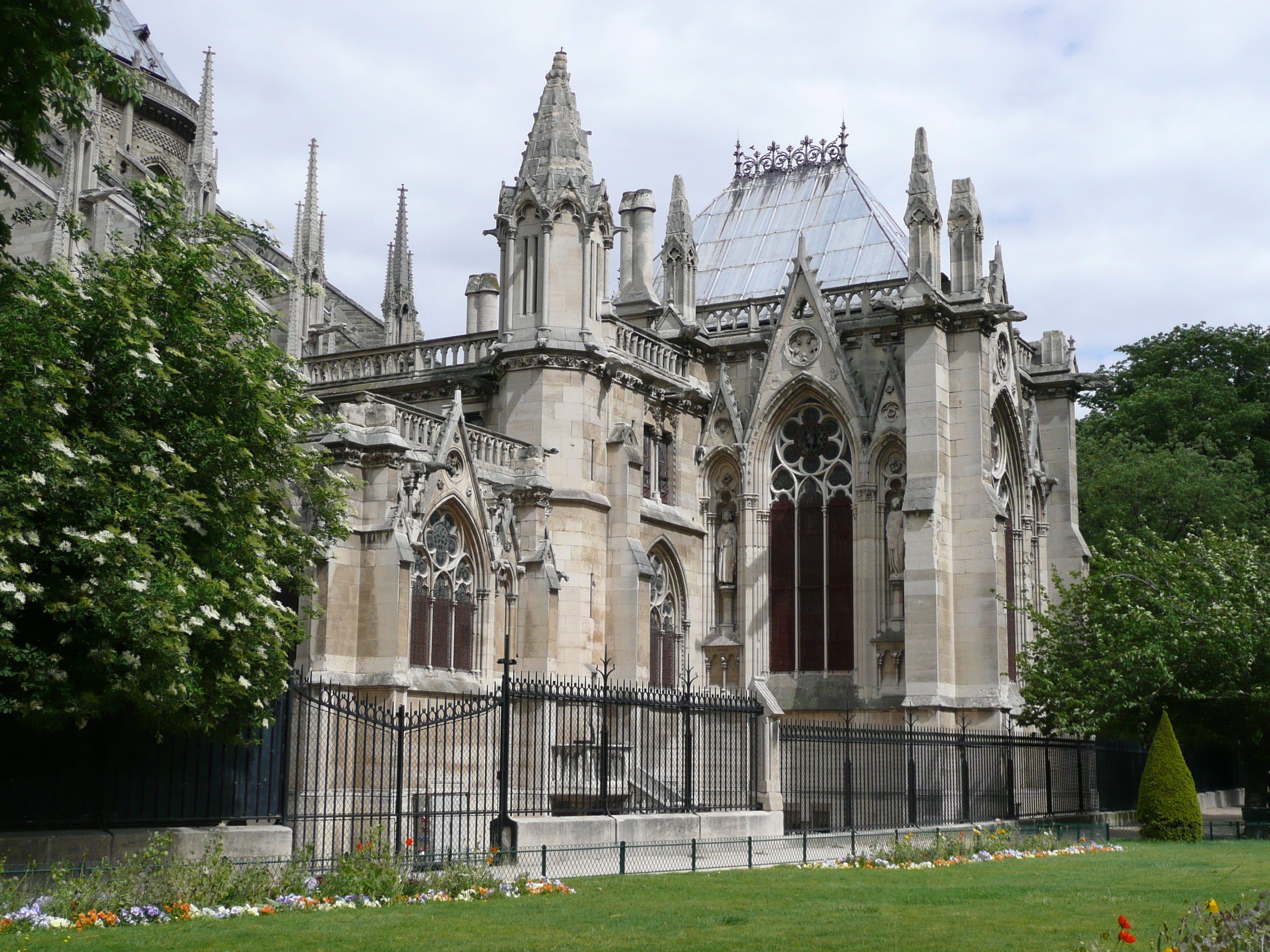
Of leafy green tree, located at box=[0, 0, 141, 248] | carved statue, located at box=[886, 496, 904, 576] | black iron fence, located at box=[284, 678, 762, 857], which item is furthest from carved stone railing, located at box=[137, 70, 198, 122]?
leafy green tree, located at box=[0, 0, 141, 248]

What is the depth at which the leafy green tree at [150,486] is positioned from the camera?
15320 mm

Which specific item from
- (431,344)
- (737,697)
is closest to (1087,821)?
(737,697)

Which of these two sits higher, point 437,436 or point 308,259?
point 308,259

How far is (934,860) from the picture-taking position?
2088cm

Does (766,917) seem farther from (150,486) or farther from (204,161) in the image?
(204,161)

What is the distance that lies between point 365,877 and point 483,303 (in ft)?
86.1

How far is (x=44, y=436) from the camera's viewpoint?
1527 centimetres

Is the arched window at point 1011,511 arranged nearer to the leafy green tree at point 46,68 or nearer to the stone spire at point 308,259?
the stone spire at point 308,259

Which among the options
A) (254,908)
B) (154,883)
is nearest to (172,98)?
(154,883)

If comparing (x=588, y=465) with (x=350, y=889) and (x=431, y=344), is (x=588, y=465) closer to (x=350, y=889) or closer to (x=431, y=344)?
(x=431, y=344)

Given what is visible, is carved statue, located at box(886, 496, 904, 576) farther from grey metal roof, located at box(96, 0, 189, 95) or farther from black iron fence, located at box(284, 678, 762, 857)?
grey metal roof, located at box(96, 0, 189, 95)

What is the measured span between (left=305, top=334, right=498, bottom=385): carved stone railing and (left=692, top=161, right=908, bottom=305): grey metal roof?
8.67 metres

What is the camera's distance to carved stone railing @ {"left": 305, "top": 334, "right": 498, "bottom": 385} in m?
32.4

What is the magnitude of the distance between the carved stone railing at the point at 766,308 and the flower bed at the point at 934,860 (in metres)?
14.1
